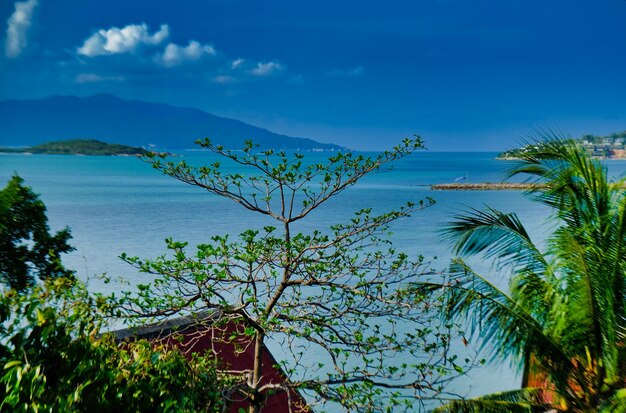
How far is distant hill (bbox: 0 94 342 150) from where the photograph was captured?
6800 cm

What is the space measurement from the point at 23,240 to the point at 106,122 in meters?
89.9

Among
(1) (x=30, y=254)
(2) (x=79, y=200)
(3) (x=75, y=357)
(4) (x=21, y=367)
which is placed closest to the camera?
(4) (x=21, y=367)

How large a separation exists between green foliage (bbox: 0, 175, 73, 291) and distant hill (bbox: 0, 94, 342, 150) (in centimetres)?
4933

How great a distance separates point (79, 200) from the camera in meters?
25.0

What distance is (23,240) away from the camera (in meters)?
5.79

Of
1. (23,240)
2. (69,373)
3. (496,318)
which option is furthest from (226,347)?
(69,373)

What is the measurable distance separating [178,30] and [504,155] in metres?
75.9

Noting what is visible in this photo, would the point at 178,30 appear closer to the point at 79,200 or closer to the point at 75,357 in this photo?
the point at 79,200

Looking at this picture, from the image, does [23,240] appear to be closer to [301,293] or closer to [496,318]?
[301,293]

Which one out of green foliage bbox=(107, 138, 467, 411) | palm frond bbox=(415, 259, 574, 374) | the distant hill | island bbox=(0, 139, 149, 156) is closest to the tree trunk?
green foliage bbox=(107, 138, 467, 411)

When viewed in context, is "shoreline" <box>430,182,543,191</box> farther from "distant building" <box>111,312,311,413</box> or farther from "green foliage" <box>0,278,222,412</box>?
"green foliage" <box>0,278,222,412</box>

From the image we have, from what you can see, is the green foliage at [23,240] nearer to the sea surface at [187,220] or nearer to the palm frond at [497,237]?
the sea surface at [187,220]

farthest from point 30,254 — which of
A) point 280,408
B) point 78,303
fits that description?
point 280,408

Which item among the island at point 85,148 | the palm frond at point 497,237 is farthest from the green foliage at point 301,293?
the island at point 85,148
